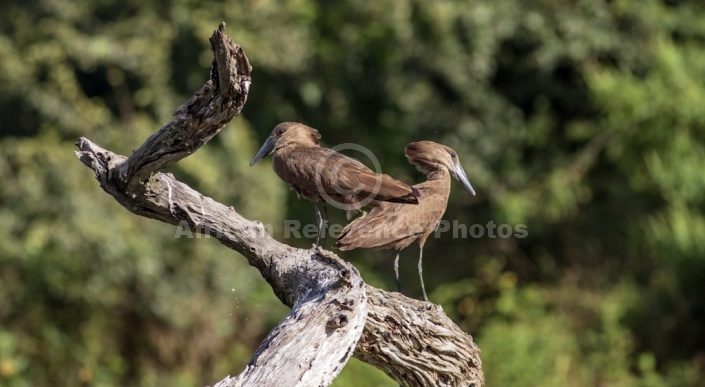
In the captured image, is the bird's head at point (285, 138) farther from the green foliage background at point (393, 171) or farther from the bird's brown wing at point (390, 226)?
the green foliage background at point (393, 171)

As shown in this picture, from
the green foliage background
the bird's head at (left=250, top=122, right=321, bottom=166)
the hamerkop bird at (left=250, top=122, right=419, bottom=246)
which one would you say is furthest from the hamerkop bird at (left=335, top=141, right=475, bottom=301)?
the green foliage background

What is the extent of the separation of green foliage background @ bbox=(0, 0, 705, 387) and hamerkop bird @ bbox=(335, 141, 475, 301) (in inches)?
124

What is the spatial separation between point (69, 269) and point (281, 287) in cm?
465

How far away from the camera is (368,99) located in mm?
10148

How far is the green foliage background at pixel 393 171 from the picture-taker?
8203mm

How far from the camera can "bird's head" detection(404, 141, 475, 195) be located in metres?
4.05

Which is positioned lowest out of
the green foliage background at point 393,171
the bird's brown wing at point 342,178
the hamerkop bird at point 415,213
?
the green foliage background at point 393,171

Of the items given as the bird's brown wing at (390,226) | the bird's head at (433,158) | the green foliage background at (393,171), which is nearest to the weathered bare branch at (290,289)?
the bird's brown wing at (390,226)

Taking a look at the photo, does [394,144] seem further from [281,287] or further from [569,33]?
[281,287]

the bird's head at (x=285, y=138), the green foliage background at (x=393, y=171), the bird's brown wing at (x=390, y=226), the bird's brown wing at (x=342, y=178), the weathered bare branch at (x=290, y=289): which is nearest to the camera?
the weathered bare branch at (x=290, y=289)

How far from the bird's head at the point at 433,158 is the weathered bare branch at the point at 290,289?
0.47 m

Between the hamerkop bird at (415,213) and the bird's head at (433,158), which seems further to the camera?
the bird's head at (433,158)

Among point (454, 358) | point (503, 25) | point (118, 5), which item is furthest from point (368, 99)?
point (454, 358)

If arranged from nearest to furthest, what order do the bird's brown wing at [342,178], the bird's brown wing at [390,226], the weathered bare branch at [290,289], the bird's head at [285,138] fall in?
the weathered bare branch at [290,289]
the bird's brown wing at [342,178]
the bird's brown wing at [390,226]
the bird's head at [285,138]
